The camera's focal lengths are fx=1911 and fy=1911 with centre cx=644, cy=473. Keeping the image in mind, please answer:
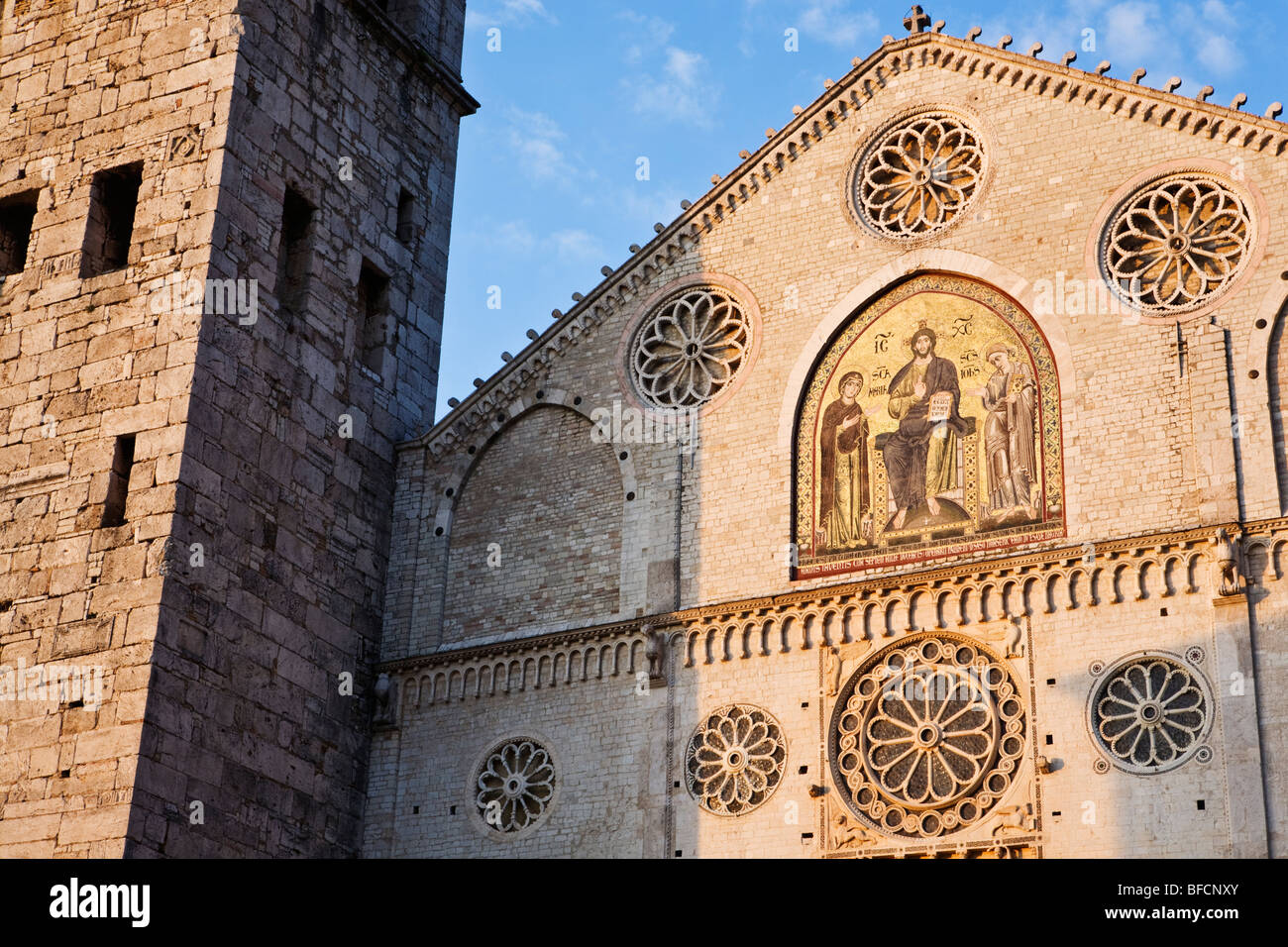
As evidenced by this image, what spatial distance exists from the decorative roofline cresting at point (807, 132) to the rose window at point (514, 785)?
12.9 feet

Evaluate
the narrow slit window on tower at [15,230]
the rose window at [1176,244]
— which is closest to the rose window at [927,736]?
the rose window at [1176,244]

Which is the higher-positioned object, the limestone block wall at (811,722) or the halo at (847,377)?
the halo at (847,377)

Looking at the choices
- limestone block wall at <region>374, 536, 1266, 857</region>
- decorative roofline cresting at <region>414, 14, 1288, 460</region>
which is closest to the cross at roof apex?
decorative roofline cresting at <region>414, 14, 1288, 460</region>

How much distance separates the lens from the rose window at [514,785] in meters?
19.8

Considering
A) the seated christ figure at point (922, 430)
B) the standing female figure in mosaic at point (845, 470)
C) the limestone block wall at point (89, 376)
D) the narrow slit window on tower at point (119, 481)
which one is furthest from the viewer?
the narrow slit window on tower at point (119, 481)

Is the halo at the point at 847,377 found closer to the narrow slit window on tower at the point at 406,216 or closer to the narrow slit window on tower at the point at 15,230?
the narrow slit window on tower at the point at 406,216

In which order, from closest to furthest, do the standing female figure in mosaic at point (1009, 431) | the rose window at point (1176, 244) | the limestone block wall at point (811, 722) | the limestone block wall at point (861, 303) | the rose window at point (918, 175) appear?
the limestone block wall at point (811, 722)
the limestone block wall at point (861, 303)
the rose window at point (1176, 244)
the standing female figure in mosaic at point (1009, 431)
the rose window at point (918, 175)

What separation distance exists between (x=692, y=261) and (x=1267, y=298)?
644cm

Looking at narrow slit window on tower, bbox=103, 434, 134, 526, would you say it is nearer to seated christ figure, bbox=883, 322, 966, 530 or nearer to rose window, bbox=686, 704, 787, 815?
rose window, bbox=686, 704, 787, 815

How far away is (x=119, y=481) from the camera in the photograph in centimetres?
1978

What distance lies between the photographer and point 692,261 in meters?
21.6

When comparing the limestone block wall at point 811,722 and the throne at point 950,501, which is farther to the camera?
the throne at point 950,501
